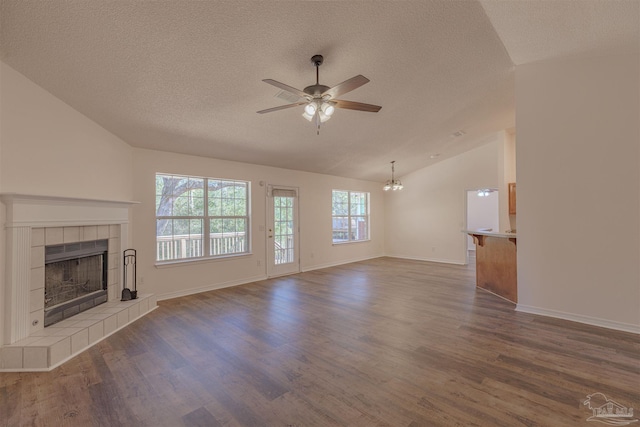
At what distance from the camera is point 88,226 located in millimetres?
3363

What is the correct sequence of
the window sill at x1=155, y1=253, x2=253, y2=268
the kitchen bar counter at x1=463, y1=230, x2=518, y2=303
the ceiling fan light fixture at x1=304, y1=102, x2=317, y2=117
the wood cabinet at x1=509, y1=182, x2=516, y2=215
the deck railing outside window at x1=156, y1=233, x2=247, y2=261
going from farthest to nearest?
the wood cabinet at x1=509, y1=182, x2=516, y2=215
the deck railing outside window at x1=156, y1=233, x2=247, y2=261
the window sill at x1=155, y1=253, x2=253, y2=268
the kitchen bar counter at x1=463, y1=230, x2=518, y2=303
the ceiling fan light fixture at x1=304, y1=102, x2=317, y2=117

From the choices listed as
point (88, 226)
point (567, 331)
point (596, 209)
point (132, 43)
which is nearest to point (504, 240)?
point (596, 209)

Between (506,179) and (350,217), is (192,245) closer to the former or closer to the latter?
(350,217)

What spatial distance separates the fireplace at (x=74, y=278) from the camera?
2.93m

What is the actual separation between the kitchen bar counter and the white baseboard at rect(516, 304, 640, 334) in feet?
1.22

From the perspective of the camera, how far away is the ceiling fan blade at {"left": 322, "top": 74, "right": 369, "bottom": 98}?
6.99 ft

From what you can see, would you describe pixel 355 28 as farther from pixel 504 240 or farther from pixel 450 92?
pixel 504 240

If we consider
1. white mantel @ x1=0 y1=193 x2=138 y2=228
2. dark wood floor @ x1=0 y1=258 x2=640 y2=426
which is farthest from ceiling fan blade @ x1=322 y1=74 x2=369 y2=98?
white mantel @ x1=0 y1=193 x2=138 y2=228

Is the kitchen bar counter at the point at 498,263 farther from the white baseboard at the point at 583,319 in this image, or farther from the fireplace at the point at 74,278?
the fireplace at the point at 74,278

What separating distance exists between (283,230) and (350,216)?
8.37ft

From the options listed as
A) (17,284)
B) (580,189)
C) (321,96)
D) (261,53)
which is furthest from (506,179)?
(17,284)

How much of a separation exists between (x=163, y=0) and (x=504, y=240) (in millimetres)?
4986

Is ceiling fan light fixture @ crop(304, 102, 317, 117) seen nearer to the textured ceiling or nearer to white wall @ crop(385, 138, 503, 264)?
the textured ceiling

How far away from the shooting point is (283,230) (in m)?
6.21
